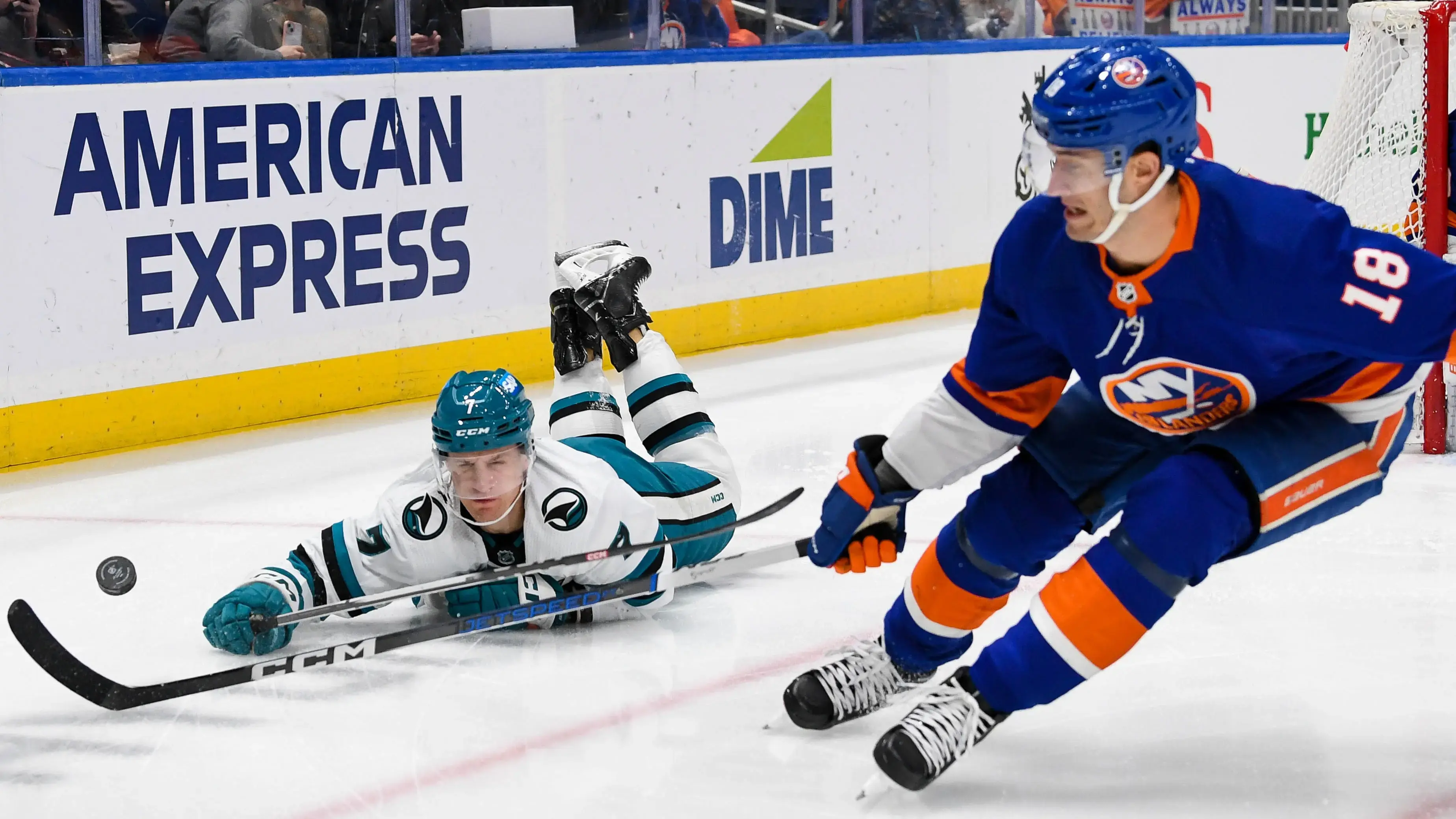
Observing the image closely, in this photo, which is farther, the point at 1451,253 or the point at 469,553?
the point at 1451,253

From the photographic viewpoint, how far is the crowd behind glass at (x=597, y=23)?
464 centimetres

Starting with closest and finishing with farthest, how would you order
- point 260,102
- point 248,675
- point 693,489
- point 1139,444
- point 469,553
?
point 1139,444, point 248,675, point 469,553, point 693,489, point 260,102

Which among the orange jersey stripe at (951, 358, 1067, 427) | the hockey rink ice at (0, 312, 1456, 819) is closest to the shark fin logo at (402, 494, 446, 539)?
the hockey rink ice at (0, 312, 1456, 819)

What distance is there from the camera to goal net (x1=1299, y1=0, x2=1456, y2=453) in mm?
4531

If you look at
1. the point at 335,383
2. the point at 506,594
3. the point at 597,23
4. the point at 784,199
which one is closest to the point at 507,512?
the point at 506,594

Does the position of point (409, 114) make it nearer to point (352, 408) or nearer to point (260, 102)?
point (260, 102)

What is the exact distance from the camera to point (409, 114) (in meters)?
5.39

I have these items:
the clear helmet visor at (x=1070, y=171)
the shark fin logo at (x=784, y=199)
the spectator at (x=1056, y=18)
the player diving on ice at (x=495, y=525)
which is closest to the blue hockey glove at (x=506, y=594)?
the player diving on ice at (x=495, y=525)

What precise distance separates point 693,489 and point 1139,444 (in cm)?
107

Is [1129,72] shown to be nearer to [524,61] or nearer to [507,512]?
[507,512]

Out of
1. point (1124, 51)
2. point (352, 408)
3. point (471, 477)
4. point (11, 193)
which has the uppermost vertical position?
point (1124, 51)

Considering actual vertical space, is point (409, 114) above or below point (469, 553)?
above

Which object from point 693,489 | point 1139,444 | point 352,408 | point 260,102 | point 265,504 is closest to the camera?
point 1139,444

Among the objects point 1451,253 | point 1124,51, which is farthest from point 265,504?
point 1451,253
